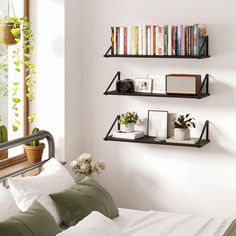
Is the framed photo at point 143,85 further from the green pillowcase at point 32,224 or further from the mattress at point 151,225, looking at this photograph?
the green pillowcase at point 32,224

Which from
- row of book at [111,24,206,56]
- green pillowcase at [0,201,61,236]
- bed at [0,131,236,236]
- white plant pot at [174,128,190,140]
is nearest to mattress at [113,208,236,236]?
bed at [0,131,236,236]

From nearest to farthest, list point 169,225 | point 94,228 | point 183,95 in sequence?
point 94,228 < point 169,225 < point 183,95

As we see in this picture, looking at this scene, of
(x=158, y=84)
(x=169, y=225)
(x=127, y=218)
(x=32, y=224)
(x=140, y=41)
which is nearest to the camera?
(x=32, y=224)

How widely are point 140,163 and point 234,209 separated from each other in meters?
0.79

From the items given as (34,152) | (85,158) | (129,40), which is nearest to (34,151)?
(34,152)

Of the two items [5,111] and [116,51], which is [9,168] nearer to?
[5,111]

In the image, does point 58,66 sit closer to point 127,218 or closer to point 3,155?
point 3,155

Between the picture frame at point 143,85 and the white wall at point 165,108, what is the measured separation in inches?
3.2

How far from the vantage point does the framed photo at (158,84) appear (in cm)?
442

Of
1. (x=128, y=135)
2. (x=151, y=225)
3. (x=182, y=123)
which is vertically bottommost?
(x=151, y=225)

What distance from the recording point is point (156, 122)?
4504mm

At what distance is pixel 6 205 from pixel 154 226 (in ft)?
3.04

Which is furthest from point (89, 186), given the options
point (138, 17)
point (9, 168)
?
point (138, 17)

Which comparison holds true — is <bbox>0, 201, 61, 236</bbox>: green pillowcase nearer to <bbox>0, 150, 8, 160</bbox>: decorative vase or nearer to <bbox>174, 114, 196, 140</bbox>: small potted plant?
<bbox>0, 150, 8, 160</bbox>: decorative vase
